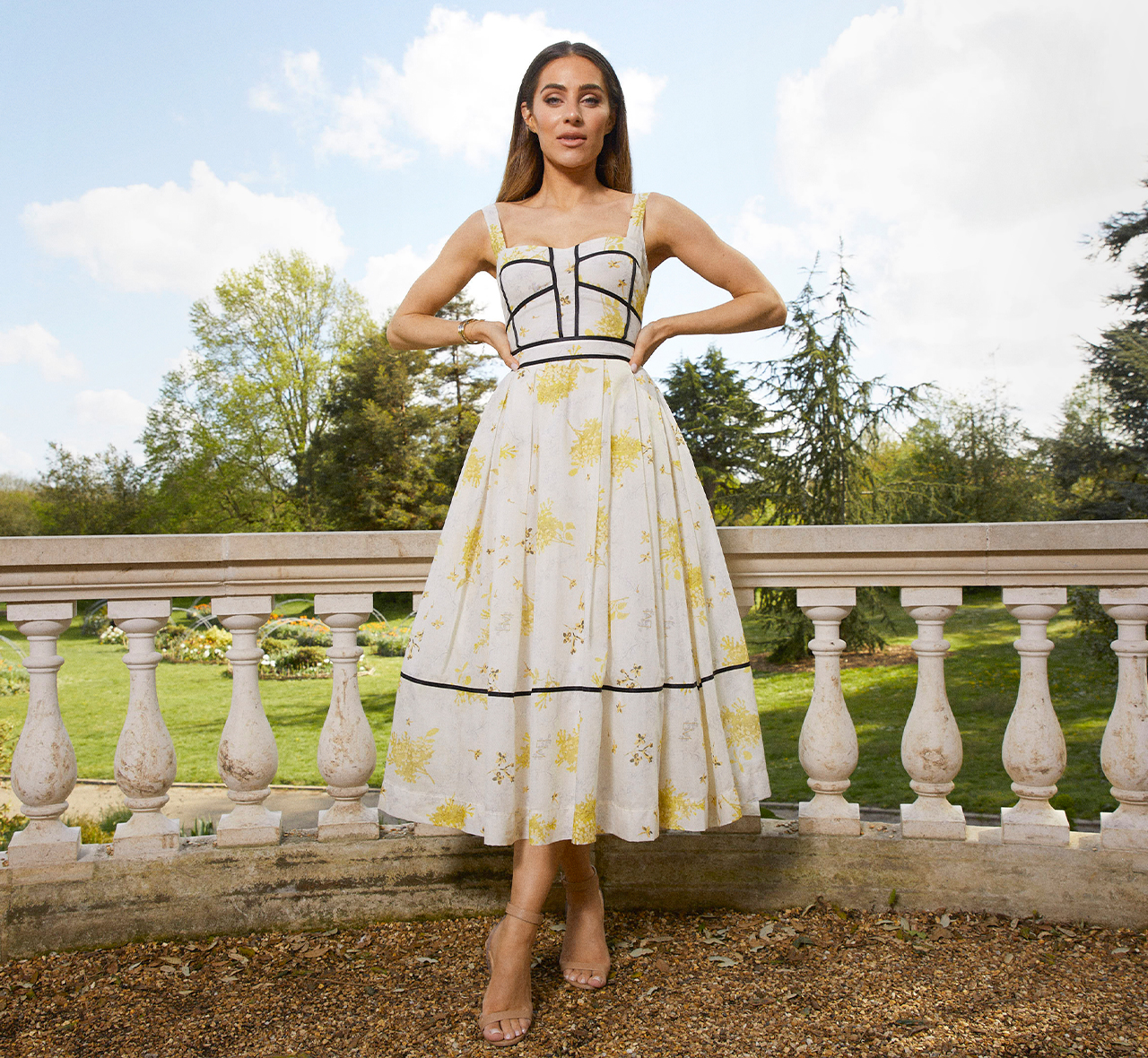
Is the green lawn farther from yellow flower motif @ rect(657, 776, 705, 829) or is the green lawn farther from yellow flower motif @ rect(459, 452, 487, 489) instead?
yellow flower motif @ rect(459, 452, 487, 489)

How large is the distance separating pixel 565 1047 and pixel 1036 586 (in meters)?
1.62

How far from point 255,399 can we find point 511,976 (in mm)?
27091

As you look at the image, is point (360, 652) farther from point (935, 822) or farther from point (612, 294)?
point (935, 822)

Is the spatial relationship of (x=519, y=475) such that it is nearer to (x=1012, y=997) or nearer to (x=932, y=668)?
(x=932, y=668)

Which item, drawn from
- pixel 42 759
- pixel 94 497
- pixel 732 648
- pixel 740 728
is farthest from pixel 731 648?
pixel 94 497

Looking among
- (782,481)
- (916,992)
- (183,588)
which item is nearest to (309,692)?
(782,481)

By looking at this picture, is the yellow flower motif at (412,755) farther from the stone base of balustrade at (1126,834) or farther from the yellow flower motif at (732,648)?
the stone base of balustrade at (1126,834)

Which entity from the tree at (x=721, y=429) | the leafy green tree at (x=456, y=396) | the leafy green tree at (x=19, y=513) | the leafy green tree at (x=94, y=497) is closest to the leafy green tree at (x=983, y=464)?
the tree at (x=721, y=429)

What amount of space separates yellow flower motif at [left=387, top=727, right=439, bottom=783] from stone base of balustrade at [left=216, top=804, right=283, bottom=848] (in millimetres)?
533

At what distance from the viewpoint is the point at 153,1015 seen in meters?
1.91

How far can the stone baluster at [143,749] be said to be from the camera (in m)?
2.21

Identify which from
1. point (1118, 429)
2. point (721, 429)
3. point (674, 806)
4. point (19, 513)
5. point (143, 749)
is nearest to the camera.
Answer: point (674, 806)

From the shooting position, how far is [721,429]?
1582 cm

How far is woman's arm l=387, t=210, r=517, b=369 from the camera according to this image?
2.13 m
